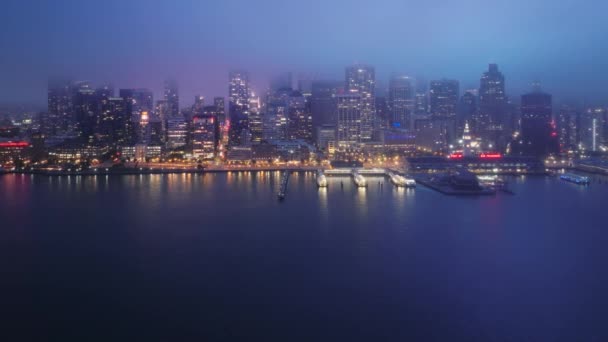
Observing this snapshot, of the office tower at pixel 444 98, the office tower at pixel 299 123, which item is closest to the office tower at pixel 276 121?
the office tower at pixel 299 123

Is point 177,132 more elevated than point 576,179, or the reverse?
point 177,132

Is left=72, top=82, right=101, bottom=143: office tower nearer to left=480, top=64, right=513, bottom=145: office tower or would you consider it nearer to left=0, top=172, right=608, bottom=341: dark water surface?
left=0, top=172, right=608, bottom=341: dark water surface

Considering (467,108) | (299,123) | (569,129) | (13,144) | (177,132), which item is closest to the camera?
(13,144)

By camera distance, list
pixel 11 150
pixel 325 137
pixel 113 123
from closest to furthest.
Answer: pixel 11 150, pixel 325 137, pixel 113 123

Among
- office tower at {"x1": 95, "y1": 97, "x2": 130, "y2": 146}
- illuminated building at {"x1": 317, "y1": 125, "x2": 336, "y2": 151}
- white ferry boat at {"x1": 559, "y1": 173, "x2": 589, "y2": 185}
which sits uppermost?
office tower at {"x1": 95, "y1": 97, "x2": 130, "y2": 146}

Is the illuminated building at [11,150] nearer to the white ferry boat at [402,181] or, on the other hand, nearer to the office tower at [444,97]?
the white ferry boat at [402,181]

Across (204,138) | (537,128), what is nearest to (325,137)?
(204,138)

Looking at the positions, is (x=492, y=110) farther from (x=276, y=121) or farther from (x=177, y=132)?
(x=177, y=132)

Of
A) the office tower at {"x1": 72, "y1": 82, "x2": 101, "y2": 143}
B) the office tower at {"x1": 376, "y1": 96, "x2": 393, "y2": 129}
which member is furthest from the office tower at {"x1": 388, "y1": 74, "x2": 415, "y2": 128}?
the office tower at {"x1": 72, "y1": 82, "x2": 101, "y2": 143}
